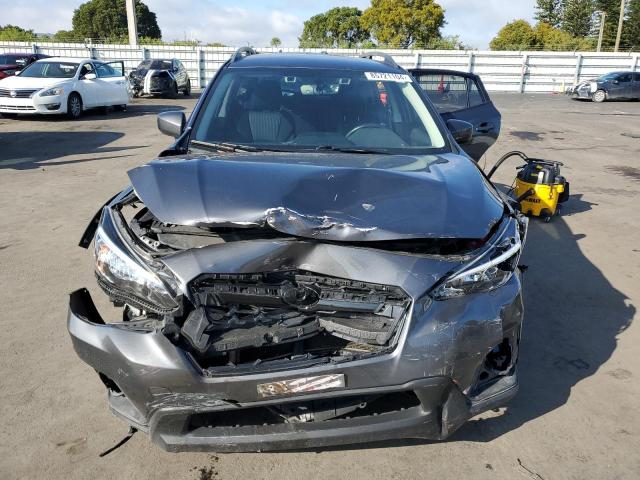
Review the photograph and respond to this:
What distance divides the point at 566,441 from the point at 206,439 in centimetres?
172

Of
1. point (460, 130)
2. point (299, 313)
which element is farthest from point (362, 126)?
point (299, 313)

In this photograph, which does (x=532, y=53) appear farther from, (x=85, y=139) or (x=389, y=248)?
(x=389, y=248)

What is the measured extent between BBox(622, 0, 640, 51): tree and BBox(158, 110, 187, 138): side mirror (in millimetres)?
63931

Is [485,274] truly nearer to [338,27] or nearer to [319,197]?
[319,197]

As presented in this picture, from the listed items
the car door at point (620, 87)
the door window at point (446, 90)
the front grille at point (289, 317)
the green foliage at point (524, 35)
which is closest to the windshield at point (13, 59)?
the door window at point (446, 90)

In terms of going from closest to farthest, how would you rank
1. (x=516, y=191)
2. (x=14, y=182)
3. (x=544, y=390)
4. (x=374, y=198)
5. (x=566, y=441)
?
(x=374, y=198) → (x=566, y=441) → (x=544, y=390) → (x=516, y=191) → (x=14, y=182)

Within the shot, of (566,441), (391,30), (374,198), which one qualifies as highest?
(391,30)

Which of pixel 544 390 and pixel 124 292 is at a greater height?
pixel 124 292

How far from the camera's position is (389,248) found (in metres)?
2.30

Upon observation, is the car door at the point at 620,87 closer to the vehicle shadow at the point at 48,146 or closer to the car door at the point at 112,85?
the car door at the point at 112,85

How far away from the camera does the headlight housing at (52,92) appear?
13953mm

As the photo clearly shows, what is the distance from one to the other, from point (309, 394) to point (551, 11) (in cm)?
8430

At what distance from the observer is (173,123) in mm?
3818

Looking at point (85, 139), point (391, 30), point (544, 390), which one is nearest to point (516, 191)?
point (544, 390)
